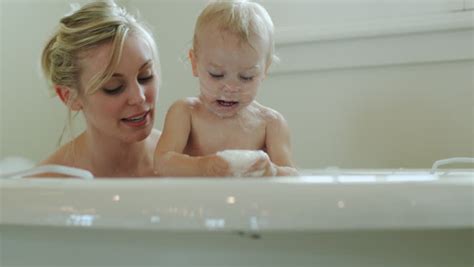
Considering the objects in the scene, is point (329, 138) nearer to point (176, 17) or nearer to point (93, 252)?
point (176, 17)

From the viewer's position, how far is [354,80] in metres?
1.46

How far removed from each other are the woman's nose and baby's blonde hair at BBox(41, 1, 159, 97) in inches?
2.2

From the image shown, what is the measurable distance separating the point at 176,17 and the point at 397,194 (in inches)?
59.3

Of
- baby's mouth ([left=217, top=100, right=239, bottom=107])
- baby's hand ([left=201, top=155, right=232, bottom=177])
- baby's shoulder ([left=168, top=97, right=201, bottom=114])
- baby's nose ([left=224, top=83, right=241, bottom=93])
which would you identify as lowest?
baby's hand ([left=201, top=155, right=232, bottom=177])

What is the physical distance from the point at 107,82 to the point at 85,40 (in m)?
0.11

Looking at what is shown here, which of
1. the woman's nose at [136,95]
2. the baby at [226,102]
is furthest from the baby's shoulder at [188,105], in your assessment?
the woman's nose at [136,95]

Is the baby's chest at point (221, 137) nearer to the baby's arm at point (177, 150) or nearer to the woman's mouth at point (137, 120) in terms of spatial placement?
the baby's arm at point (177, 150)

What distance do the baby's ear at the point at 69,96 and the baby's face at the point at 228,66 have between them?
39cm

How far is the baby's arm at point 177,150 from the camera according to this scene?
81 cm

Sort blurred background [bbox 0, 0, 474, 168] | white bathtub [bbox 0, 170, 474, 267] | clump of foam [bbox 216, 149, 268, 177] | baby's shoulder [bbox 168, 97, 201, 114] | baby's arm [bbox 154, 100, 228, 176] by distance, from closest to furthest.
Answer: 1. white bathtub [bbox 0, 170, 474, 267]
2. clump of foam [bbox 216, 149, 268, 177]
3. baby's arm [bbox 154, 100, 228, 176]
4. baby's shoulder [bbox 168, 97, 201, 114]
5. blurred background [bbox 0, 0, 474, 168]

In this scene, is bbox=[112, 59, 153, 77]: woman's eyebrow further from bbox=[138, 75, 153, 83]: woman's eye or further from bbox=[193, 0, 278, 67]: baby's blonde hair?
bbox=[193, 0, 278, 67]: baby's blonde hair

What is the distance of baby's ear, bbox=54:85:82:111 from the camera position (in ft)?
3.96

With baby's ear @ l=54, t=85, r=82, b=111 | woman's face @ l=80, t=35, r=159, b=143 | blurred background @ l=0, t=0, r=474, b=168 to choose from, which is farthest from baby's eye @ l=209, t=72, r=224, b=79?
blurred background @ l=0, t=0, r=474, b=168

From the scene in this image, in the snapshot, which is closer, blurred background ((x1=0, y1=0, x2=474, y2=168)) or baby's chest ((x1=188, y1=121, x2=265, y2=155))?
baby's chest ((x1=188, y1=121, x2=265, y2=155))
